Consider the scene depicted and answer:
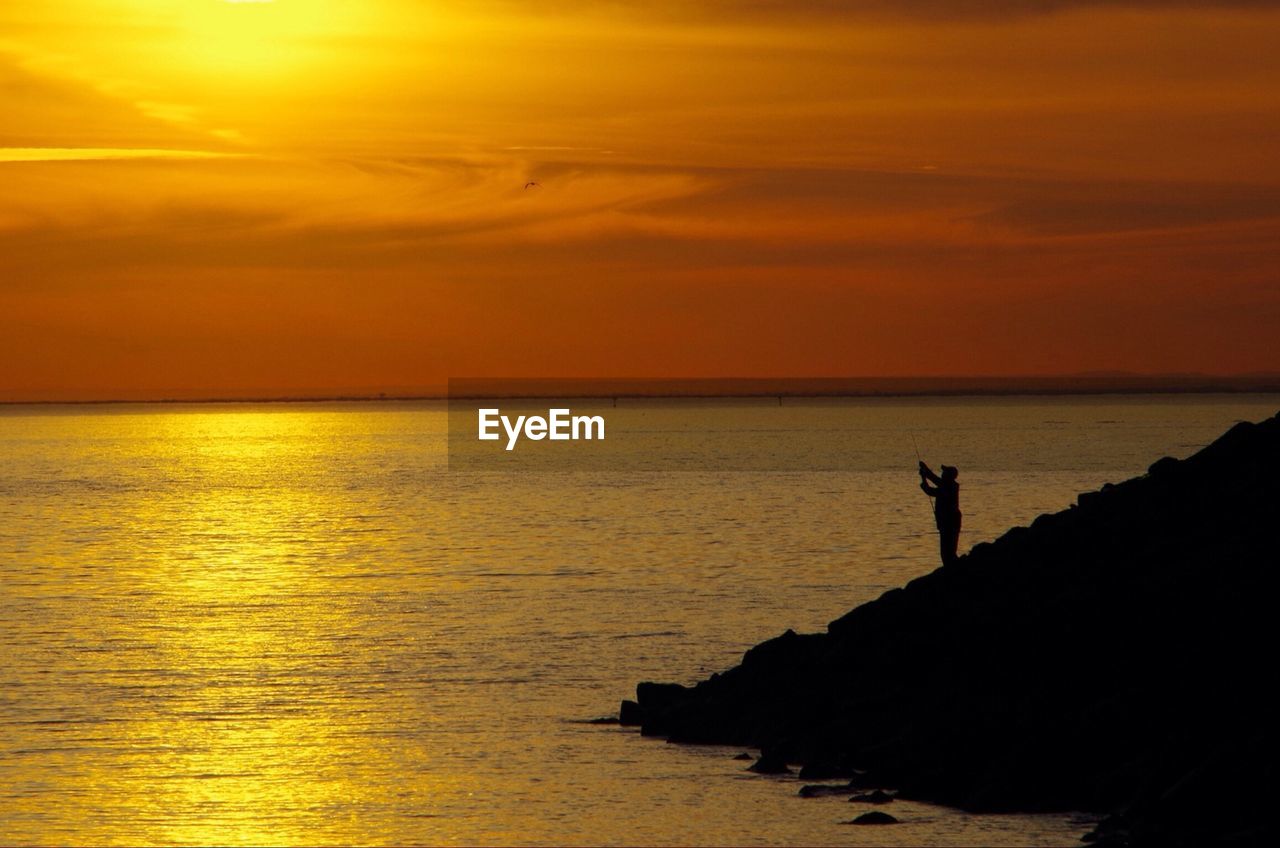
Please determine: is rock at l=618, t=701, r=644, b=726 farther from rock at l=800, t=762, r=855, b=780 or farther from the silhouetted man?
the silhouetted man

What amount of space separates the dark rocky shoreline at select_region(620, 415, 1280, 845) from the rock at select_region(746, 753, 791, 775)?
1.6 inches

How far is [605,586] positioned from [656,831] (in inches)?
1038

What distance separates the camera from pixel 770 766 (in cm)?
2188

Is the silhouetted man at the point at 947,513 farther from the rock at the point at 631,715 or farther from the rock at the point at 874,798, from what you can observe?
the rock at the point at 874,798

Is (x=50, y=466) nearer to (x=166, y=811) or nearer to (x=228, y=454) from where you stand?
(x=228, y=454)

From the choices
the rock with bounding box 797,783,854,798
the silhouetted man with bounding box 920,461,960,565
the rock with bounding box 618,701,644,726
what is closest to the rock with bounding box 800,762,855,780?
the rock with bounding box 797,783,854,798

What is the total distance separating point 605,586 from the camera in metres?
45.9

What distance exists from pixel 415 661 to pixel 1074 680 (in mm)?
15301

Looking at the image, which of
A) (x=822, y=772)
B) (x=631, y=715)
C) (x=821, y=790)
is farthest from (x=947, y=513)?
(x=821, y=790)

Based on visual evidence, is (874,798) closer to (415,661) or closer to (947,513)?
(947,513)

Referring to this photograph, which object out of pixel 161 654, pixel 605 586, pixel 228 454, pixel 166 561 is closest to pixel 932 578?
pixel 161 654

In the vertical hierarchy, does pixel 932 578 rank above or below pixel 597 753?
above

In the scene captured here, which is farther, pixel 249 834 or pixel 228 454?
pixel 228 454

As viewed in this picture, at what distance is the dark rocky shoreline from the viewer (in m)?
18.5
